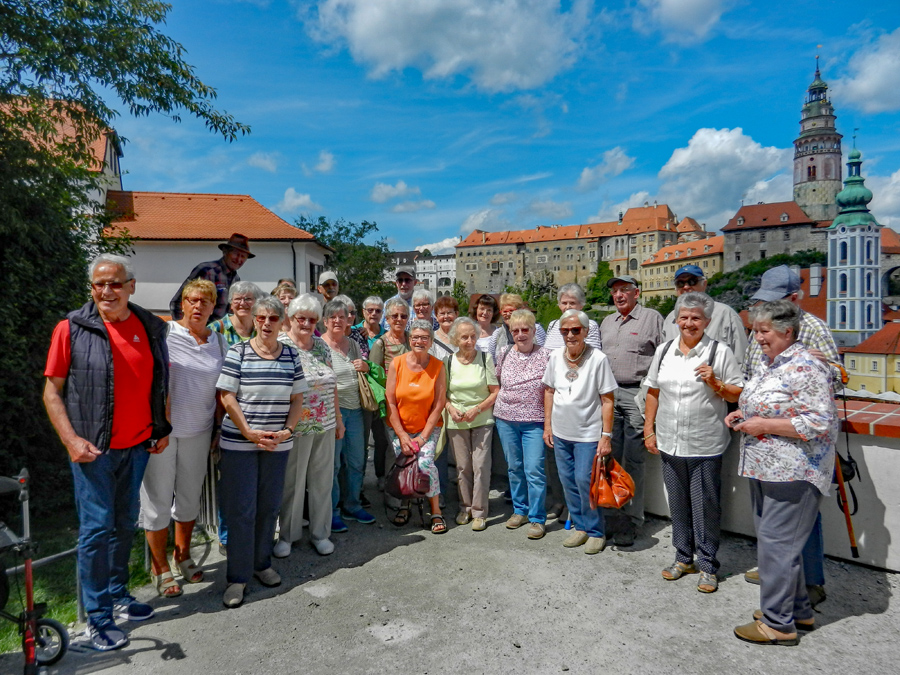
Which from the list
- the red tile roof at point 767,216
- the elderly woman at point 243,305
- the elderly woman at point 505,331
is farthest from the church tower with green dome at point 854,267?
the elderly woman at point 243,305

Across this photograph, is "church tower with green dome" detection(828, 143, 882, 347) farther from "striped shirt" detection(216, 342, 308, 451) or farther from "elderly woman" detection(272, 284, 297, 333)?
"striped shirt" detection(216, 342, 308, 451)

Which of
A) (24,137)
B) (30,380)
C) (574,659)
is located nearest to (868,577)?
(574,659)

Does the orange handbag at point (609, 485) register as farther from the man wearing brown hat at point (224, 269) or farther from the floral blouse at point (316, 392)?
the man wearing brown hat at point (224, 269)

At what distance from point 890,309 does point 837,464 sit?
110593 millimetres

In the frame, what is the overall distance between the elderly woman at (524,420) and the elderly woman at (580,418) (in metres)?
0.22

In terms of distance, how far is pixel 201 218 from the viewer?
32344 mm

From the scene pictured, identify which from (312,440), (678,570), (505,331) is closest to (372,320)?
(505,331)

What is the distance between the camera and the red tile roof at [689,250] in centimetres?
9719

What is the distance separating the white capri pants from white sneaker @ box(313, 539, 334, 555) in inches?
40.0

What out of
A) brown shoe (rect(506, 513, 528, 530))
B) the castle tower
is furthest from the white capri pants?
the castle tower

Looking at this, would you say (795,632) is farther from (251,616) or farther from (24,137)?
(24,137)

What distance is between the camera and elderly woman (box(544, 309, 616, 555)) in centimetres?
434

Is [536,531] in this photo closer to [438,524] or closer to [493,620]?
[438,524]

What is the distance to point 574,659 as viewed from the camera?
2980 mm
